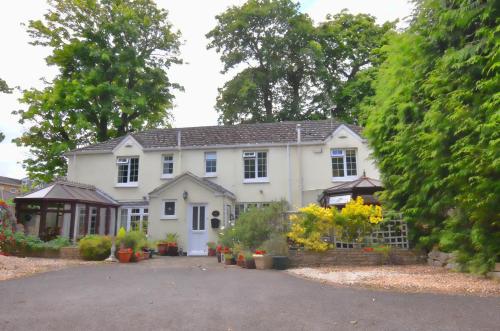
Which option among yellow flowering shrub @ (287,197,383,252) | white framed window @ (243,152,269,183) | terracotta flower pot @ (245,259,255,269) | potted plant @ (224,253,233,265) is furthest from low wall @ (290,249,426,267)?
white framed window @ (243,152,269,183)

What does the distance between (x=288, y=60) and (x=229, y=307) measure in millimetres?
29383

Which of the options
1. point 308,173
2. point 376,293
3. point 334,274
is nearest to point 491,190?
point 376,293

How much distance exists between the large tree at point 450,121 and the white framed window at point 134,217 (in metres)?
14.6

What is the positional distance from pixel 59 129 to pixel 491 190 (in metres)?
29.1

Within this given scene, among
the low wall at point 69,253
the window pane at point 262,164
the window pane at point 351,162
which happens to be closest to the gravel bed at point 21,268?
the low wall at point 69,253

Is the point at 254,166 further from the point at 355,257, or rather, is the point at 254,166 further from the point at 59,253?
the point at 355,257

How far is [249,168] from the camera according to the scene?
22.3 meters

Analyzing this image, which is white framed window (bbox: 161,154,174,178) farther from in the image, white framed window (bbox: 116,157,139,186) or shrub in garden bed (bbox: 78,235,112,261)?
shrub in garden bed (bbox: 78,235,112,261)

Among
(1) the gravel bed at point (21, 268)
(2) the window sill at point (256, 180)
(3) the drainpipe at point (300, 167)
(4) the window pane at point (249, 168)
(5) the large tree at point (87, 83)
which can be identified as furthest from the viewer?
(5) the large tree at point (87, 83)

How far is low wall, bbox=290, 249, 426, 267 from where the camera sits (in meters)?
12.0

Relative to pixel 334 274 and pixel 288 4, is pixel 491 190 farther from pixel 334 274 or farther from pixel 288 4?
pixel 288 4

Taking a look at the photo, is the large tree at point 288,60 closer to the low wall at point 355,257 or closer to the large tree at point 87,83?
the large tree at point 87,83

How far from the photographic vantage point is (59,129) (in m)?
29.4

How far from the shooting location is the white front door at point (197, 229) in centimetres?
1962
